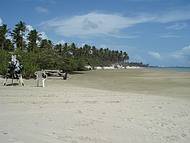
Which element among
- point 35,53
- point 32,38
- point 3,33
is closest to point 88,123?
point 35,53

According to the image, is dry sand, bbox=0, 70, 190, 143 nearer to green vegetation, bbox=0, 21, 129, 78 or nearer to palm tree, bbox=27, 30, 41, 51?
green vegetation, bbox=0, 21, 129, 78

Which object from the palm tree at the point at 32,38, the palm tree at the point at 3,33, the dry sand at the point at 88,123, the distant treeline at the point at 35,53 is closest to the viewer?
the dry sand at the point at 88,123

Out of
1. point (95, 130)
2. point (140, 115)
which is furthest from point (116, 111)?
point (95, 130)

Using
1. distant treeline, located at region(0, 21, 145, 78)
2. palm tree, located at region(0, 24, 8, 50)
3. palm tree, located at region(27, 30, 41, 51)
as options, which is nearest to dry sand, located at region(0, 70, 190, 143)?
distant treeline, located at region(0, 21, 145, 78)

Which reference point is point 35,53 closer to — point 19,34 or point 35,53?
point 35,53

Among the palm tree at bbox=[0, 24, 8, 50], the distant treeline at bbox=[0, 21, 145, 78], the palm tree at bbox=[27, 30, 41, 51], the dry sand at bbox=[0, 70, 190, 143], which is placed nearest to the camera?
the dry sand at bbox=[0, 70, 190, 143]

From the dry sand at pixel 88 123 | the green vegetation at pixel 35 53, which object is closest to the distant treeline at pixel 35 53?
the green vegetation at pixel 35 53

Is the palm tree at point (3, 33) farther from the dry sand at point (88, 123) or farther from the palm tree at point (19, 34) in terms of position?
the dry sand at point (88, 123)

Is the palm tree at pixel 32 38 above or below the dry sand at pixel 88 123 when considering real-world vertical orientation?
above

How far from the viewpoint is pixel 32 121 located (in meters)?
9.21

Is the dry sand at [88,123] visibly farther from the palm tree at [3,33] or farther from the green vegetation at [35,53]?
the palm tree at [3,33]

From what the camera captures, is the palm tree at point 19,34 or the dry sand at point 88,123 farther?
the palm tree at point 19,34

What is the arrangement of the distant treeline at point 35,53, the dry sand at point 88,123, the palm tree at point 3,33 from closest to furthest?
the dry sand at point 88,123, the distant treeline at point 35,53, the palm tree at point 3,33

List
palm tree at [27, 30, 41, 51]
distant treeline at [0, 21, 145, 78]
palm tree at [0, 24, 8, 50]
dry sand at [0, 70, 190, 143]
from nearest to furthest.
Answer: dry sand at [0, 70, 190, 143] < distant treeline at [0, 21, 145, 78] < palm tree at [0, 24, 8, 50] < palm tree at [27, 30, 41, 51]
